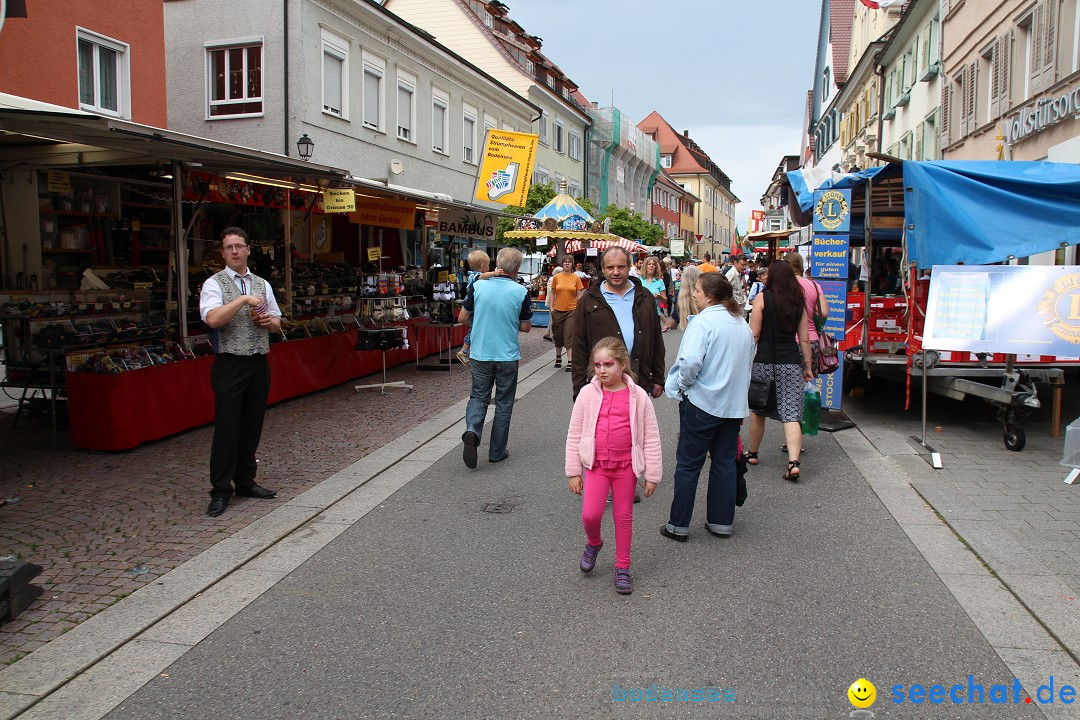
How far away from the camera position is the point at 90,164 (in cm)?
875

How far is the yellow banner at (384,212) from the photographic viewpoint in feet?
42.9

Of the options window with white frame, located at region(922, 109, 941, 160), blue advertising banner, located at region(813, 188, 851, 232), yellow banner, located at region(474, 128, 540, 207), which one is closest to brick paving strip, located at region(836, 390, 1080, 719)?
blue advertising banner, located at region(813, 188, 851, 232)

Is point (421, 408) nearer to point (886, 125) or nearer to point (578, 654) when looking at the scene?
point (578, 654)

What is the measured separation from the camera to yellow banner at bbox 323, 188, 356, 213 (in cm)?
1051

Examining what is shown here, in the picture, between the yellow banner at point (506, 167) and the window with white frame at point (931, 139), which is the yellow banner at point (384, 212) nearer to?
the yellow banner at point (506, 167)

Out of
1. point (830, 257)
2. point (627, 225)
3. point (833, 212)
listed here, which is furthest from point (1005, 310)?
point (627, 225)

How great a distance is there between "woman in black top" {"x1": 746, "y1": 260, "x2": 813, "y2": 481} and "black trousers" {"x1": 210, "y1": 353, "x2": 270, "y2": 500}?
3.77 m

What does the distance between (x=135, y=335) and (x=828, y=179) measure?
786cm

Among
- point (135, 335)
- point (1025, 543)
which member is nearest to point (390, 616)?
point (1025, 543)

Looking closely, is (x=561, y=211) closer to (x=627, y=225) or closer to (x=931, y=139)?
(x=931, y=139)

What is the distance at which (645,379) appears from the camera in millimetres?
6117

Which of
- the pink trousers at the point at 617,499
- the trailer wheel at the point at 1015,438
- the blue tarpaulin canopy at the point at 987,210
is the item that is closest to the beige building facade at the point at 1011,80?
the blue tarpaulin canopy at the point at 987,210

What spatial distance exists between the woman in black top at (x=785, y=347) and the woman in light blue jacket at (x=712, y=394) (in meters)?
1.55

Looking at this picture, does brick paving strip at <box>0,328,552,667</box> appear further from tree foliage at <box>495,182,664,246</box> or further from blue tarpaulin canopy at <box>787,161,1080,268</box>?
tree foliage at <box>495,182,664,246</box>
